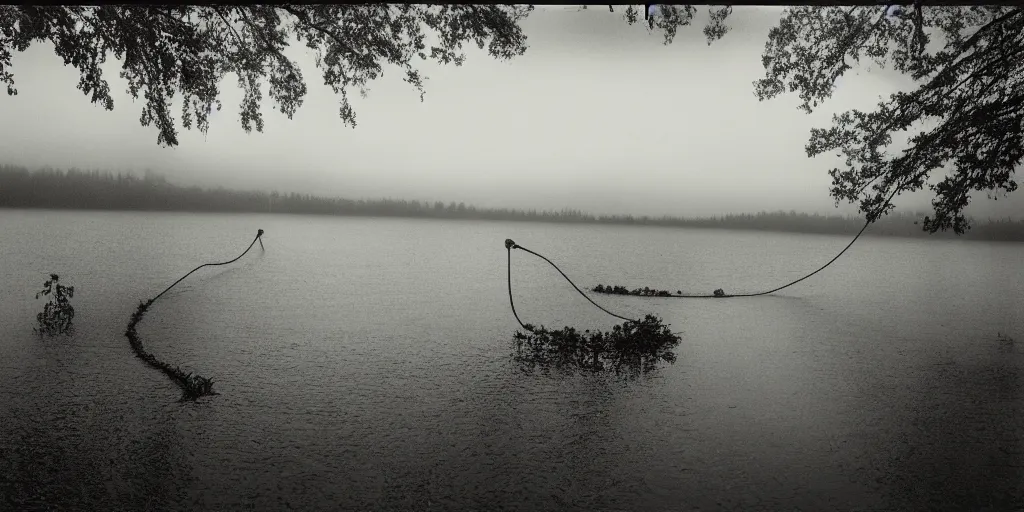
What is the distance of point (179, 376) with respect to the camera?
6.92 m

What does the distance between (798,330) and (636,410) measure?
7460 millimetres

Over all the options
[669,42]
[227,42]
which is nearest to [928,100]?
[669,42]

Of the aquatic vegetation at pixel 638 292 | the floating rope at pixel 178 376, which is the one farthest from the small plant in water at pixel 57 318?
the aquatic vegetation at pixel 638 292

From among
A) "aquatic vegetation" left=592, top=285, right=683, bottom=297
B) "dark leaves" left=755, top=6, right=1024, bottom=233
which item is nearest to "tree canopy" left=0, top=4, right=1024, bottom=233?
"dark leaves" left=755, top=6, right=1024, bottom=233

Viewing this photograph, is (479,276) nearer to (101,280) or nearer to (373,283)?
(373,283)

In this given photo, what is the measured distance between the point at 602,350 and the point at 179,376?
5495mm

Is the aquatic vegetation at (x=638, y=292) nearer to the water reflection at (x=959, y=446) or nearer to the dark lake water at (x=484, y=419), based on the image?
the dark lake water at (x=484, y=419)

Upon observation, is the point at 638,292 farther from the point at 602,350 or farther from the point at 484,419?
the point at 484,419

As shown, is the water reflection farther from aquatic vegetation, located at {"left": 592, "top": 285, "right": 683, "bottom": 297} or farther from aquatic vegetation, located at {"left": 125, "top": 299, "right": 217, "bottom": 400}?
aquatic vegetation, located at {"left": 592, "top": 285, "right": 683, "bottom": 297}

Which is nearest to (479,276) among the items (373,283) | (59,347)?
(373,283)

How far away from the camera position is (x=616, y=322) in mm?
12609

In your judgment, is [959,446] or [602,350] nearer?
[959,446]

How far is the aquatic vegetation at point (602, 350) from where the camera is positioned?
8266 mm

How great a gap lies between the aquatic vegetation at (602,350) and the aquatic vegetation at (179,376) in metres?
4.04
